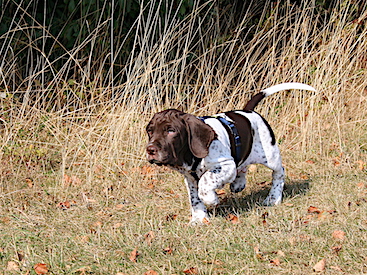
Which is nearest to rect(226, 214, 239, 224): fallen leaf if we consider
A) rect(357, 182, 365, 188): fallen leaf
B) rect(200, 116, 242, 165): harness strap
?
rect(200, 116, 242, 165): harness strap

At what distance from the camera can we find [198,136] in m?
3.91

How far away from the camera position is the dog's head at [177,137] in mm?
3742

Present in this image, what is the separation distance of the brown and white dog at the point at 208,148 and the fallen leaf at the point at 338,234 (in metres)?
0.83

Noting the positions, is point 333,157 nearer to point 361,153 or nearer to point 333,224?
point 361,153

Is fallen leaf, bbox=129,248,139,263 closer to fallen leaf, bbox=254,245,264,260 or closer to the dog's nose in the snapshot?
the dog's nose

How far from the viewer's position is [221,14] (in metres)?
7.52

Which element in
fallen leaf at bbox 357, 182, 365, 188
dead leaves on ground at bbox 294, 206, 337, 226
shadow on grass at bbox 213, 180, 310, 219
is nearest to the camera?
dead leaves on ground at bbox 294, 206, 337, 226

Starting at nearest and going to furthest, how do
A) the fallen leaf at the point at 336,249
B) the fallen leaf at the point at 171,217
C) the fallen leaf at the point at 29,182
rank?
the fallen leaf at the point at 336,249
the fallen leaf at the point at 171,217
the fallen leaf at the point at 29,182

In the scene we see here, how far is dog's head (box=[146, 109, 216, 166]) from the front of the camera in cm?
374

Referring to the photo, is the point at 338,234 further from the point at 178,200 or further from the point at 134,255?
the point at 178,200

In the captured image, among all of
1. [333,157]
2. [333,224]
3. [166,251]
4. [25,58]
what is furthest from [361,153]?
[25,58]

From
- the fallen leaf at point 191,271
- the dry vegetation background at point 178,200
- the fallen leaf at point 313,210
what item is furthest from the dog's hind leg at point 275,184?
the fallen leaf at point 191,271

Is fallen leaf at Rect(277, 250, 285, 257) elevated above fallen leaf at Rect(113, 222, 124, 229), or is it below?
above

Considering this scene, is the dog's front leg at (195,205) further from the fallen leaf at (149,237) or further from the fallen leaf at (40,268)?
the fallen leaf at (40,268)
